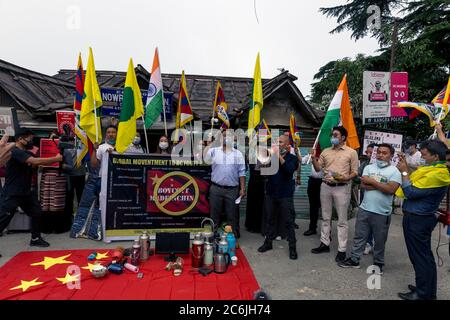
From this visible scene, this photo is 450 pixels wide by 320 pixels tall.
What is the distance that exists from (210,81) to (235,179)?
8185 mm

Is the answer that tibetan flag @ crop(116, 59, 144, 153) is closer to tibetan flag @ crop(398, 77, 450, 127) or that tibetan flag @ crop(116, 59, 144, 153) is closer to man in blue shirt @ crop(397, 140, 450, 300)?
man in blue shirt @ crop(397, 140, 450, 300)

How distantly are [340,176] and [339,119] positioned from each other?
3.58 feet

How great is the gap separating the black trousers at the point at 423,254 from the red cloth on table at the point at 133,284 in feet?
6.26

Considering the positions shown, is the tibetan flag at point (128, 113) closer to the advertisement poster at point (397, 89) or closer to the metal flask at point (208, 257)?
the metal flask at point (208, 257)

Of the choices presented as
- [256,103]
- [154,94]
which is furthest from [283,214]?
[154,94]

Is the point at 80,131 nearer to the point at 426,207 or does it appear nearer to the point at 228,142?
the point at 228,142

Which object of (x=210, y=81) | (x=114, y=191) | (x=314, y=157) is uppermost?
(x=210, y=81)

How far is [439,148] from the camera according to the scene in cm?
302

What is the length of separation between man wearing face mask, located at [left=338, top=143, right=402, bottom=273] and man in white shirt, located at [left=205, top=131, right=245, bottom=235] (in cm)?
197

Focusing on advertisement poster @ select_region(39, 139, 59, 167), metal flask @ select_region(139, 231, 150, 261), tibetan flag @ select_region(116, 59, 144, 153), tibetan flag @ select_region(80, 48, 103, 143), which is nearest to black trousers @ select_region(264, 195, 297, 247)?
metal flask @ select_region(139, 231, 150, 261)

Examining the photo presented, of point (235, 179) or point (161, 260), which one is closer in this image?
point (161, 260)

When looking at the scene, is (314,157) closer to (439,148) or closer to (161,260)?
(439,148)

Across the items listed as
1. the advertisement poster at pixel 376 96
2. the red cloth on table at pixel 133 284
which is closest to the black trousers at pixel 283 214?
the red cloth on table at pixel 133 284
